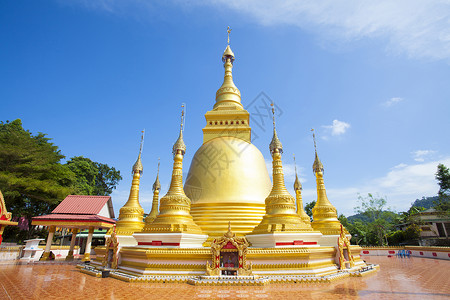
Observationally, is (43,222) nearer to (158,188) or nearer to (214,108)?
(158,188)

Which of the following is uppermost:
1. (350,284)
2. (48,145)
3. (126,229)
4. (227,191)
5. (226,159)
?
(48,145)

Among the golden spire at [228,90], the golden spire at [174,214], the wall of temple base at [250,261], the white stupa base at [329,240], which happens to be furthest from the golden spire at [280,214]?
the golden spire at [228,90]

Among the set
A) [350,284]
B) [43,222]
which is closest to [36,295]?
[350,284]

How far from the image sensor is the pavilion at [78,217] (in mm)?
20641

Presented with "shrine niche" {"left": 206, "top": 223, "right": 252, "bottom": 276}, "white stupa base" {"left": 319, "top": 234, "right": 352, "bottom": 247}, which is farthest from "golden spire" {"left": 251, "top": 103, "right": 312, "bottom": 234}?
"white stupa base" {"left": 319, "top": 234, "right": 352, "bottom": 247}

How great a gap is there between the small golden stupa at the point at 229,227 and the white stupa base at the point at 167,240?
0.16 feet

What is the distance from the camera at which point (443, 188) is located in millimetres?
34438

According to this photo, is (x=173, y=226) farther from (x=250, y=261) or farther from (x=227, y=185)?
(x=227, y=185)

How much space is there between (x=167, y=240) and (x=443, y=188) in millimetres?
39427

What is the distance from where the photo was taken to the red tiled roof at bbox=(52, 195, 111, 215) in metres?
22.0

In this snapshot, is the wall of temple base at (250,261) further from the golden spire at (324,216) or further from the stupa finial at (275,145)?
the stupa finial at (275,145)

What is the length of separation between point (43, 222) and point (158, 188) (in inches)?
373

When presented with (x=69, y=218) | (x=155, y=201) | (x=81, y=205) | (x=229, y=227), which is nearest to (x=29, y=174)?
(x=81, y=205)

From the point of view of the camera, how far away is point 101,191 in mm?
45656
